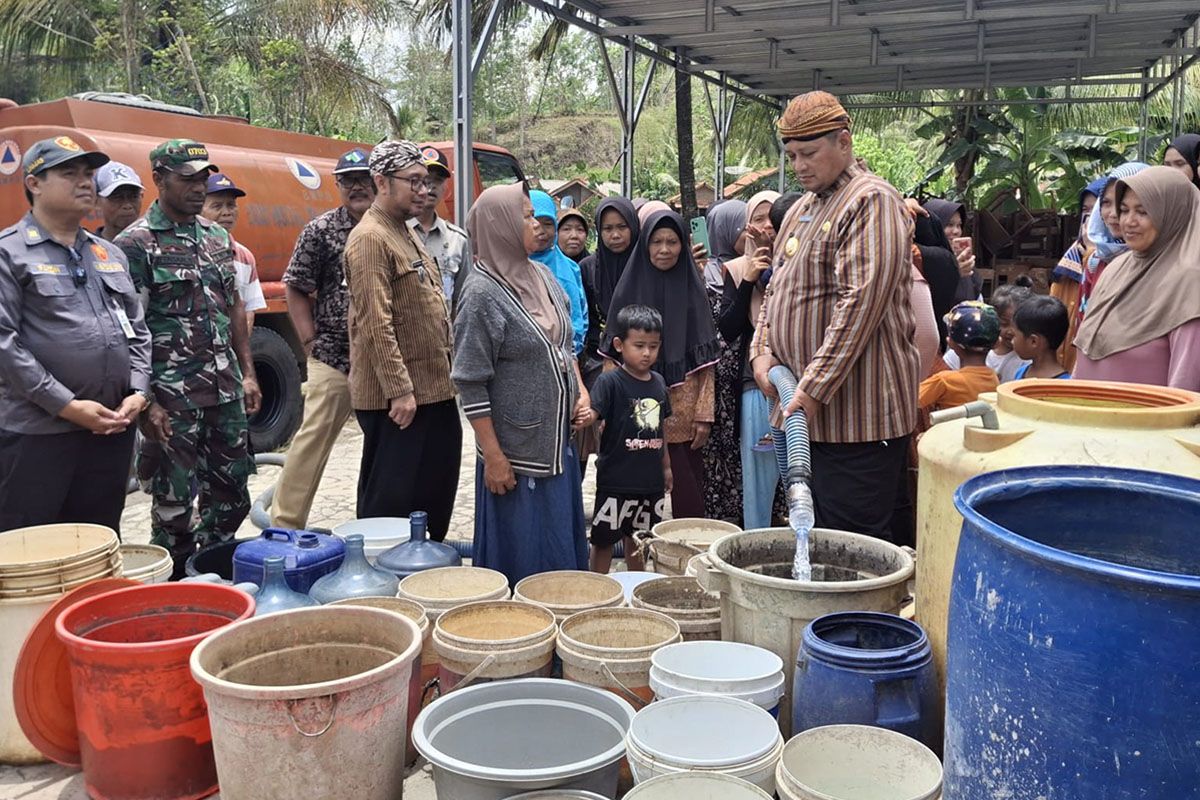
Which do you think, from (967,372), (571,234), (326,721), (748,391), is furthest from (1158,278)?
(571,234)

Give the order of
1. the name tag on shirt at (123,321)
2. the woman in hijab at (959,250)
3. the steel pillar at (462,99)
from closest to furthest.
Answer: the name tag on shirt at (123,321) → the woman in hijab at (959,250) → the steel pillar at (462,99)

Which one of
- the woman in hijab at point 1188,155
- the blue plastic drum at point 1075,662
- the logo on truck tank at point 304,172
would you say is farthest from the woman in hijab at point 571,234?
the blue plastic drum at point 1075,662

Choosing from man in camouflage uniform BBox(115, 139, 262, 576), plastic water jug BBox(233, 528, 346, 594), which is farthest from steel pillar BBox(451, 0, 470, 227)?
plastic water jug BBox(233, 528, 346, 594)

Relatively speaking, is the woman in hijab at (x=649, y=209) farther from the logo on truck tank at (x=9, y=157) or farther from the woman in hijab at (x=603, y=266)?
the logo on truck tank at (x=9, y=157)

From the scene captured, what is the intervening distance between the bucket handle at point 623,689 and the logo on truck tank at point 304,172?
6.25 meters

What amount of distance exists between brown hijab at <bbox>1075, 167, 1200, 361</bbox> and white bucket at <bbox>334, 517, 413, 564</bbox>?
260 centimetres

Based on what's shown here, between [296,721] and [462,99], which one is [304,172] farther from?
[296,721]

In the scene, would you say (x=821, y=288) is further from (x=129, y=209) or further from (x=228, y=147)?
(x=228, y=147)

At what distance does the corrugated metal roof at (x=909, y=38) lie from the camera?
823cm

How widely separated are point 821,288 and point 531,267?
1.06m

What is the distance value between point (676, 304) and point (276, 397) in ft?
13.5

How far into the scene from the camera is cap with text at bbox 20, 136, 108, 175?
3324 mm

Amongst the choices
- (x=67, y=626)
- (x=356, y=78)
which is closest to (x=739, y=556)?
(x=67, y=626)

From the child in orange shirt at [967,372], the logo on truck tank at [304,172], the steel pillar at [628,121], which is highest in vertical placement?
the steel pillar at [628,121]
